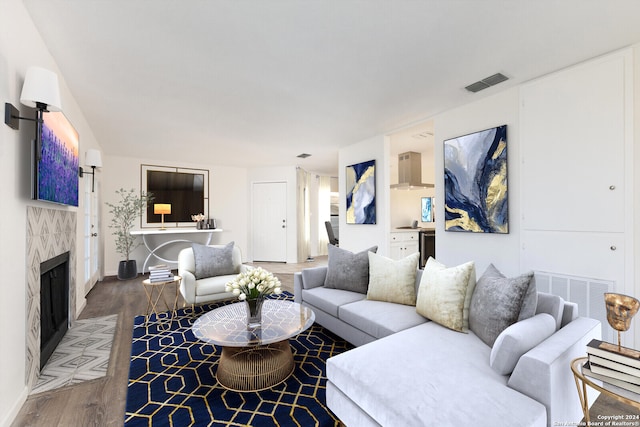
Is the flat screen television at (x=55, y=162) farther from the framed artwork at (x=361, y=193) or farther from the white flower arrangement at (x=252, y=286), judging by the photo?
the framed artwork at (x=361, y=193)

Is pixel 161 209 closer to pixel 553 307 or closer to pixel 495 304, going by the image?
pixel 495 304

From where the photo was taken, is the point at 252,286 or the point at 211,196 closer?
the point at 252,286

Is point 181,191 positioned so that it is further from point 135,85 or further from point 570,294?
point 570,294

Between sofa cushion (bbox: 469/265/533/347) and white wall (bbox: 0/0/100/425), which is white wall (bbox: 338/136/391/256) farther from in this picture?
white wall (bbox: 0/0/100/425)

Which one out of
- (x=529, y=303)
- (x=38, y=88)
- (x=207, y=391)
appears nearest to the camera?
(x=529, y=303)

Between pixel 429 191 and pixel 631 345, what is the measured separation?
181 inches

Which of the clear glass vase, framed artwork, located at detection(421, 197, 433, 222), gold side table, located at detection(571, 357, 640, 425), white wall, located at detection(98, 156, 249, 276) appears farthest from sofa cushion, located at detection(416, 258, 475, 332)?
white wall, located at detection(98, 156, 249, 276)

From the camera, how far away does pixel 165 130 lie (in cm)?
425

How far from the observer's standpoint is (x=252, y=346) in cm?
194

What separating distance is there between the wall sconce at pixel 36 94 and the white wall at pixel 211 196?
14.4 feet

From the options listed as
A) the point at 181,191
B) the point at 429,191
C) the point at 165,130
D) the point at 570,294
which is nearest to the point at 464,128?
the point at 570,294

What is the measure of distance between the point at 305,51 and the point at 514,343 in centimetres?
238

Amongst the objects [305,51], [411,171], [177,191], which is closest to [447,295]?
[305,51]

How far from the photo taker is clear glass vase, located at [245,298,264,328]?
2104mm
